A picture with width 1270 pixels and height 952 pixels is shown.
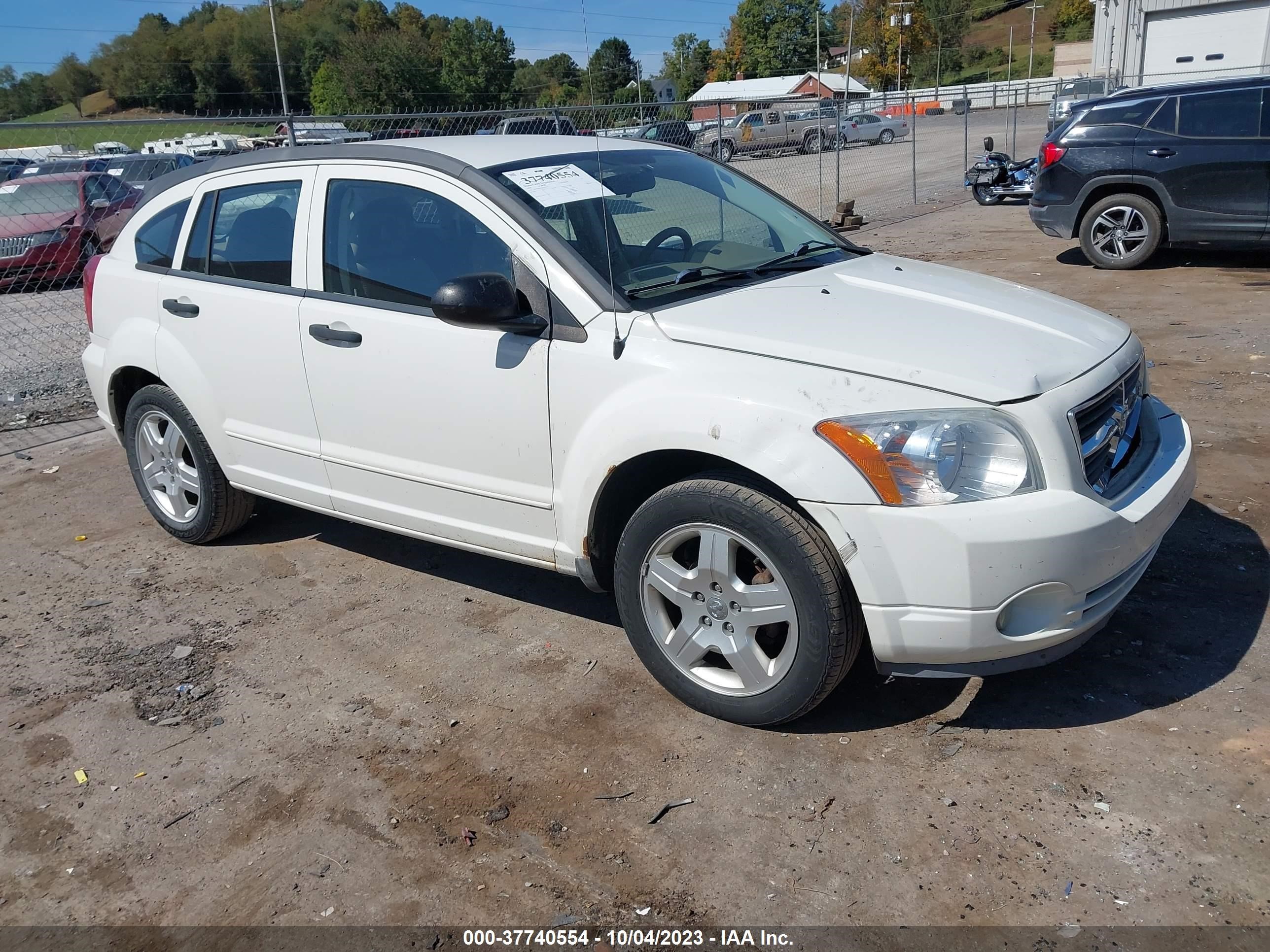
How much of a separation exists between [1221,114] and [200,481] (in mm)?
9472

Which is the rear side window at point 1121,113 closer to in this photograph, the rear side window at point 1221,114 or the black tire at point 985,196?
the rear side window at point 1221,114

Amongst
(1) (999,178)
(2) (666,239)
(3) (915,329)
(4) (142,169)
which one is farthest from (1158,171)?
(4) (142,169)

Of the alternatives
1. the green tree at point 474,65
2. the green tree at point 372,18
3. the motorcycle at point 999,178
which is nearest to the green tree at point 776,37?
the green tree at point 372,18

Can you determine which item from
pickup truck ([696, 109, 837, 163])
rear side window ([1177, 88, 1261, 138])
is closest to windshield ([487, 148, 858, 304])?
pickup truck ([696, 109, 837, 163])

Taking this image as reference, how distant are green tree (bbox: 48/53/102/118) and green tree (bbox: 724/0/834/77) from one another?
40.1 metres

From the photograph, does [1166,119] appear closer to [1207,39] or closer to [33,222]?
[33,222]

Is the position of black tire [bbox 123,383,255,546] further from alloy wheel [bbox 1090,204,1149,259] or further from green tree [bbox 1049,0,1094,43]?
green tree [bbox 1049,0,1094,43]

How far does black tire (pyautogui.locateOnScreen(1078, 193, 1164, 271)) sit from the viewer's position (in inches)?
406

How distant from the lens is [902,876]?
8.87 feet

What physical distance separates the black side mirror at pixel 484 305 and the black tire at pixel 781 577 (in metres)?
0.76

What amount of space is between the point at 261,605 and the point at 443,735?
1.50m

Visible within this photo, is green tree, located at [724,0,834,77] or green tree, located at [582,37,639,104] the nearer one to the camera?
green tree, located at [582,37,639,104]

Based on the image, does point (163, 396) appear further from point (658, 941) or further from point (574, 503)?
point (658, 941)

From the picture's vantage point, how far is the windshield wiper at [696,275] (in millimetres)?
3605
